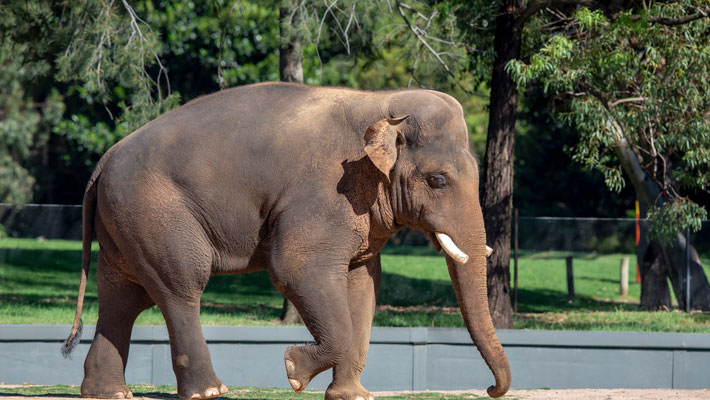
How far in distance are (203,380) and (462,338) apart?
12.9ft

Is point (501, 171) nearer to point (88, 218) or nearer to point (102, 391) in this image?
point (88, 218)

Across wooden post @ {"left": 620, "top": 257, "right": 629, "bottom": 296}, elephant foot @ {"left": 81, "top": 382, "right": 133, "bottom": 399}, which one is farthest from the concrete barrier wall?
wooden post @ {"left": 620, "top": 257, "right": 629, "bottom": 296}

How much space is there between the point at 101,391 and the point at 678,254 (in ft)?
39.5

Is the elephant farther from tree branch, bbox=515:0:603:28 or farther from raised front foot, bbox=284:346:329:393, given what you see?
tree branch, bbox=515:0:603:28

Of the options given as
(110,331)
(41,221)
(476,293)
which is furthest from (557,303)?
(110,331)

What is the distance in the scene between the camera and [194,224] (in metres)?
6.35

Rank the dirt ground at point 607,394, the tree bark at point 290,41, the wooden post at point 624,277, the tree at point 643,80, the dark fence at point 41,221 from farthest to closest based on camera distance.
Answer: the wooden post at point 624,277, the dark fence at point 41,221, the tree bark at point 290,41, the tree at point 643,80, the dirt ground at point 607,394

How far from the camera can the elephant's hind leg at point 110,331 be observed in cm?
691

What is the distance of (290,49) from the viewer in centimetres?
1341

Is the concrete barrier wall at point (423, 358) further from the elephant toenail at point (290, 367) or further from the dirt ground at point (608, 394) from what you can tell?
the elephant toenail at point (290, 367)

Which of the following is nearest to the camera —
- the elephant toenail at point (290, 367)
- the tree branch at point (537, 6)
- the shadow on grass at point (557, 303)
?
the elephant toenail at point (290, 367)

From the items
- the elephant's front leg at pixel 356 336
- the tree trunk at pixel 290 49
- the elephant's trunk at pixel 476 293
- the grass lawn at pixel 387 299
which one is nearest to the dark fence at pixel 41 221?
the grass lawn at pixel 387 299

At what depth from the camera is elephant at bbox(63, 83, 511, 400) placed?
6.15 meters

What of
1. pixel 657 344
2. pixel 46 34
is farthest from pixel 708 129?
pixel 46 34
